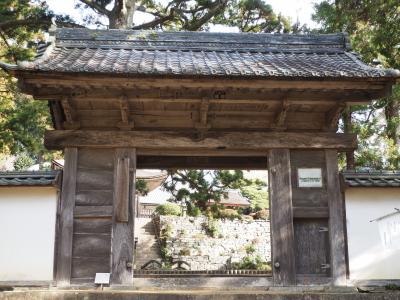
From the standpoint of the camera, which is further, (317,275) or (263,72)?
(317,275)

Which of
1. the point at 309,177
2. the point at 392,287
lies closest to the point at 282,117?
the point at 309,177

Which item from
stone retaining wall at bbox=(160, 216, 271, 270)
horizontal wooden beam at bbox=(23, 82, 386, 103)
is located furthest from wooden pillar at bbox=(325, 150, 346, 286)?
stone retaining wall at bbox=(160, 216, 271, 270)

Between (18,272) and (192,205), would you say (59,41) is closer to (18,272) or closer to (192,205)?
(18,272)

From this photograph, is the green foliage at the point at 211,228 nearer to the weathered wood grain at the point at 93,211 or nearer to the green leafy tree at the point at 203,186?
the green leafy tree at the point at 203,186

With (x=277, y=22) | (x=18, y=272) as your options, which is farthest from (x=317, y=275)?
(x=277, y=22)

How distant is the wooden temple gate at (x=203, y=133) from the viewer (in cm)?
632

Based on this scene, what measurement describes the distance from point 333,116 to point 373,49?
6.55 metres

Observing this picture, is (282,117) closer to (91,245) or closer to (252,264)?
(91,245)

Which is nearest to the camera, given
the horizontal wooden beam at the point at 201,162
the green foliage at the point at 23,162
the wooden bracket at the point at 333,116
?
the wooden bracket at the point at 333,116

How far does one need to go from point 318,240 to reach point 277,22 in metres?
11.1

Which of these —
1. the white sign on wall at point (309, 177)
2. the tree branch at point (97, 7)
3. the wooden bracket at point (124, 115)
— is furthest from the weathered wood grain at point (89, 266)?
the tree branch at point (97, 7)

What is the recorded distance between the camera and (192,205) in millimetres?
12516

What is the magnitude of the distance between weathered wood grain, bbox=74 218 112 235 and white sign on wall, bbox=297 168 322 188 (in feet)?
9.88

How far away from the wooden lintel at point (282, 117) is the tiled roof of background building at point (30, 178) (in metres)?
3.45
